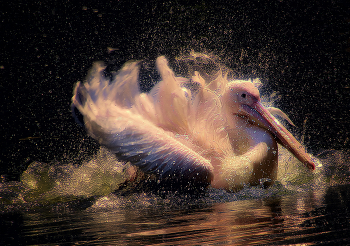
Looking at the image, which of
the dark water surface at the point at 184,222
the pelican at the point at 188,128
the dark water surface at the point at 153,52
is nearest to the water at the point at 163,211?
the dark water surface at the point at 184,222

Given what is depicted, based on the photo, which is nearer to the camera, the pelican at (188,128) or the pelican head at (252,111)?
the pelican at (188,128)

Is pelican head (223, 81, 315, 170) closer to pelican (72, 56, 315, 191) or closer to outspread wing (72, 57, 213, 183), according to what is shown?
pelican (72, 56, 315, 191)

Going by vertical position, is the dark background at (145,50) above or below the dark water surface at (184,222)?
above

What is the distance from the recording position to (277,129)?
13.7 ft

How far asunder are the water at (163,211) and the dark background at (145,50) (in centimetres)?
353

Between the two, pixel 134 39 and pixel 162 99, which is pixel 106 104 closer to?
pixel 162 99

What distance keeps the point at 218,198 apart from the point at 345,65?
21.9 feet

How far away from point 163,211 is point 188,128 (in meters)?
1.62

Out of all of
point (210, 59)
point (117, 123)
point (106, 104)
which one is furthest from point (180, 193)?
point (210, 59)

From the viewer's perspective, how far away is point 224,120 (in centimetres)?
443

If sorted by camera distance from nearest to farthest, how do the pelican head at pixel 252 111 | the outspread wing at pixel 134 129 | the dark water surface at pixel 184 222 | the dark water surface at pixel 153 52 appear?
the dark water surface at pixel 184 222
the outspread wing at pixel 134 129
the pelican head at pixel 252 111
the dark water surface at pixel 153 52

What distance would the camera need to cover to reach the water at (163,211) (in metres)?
1.81

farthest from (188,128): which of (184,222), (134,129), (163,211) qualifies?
(184,222)

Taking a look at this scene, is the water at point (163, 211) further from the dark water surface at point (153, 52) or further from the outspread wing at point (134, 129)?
the dark water surface at point (153, 52)
